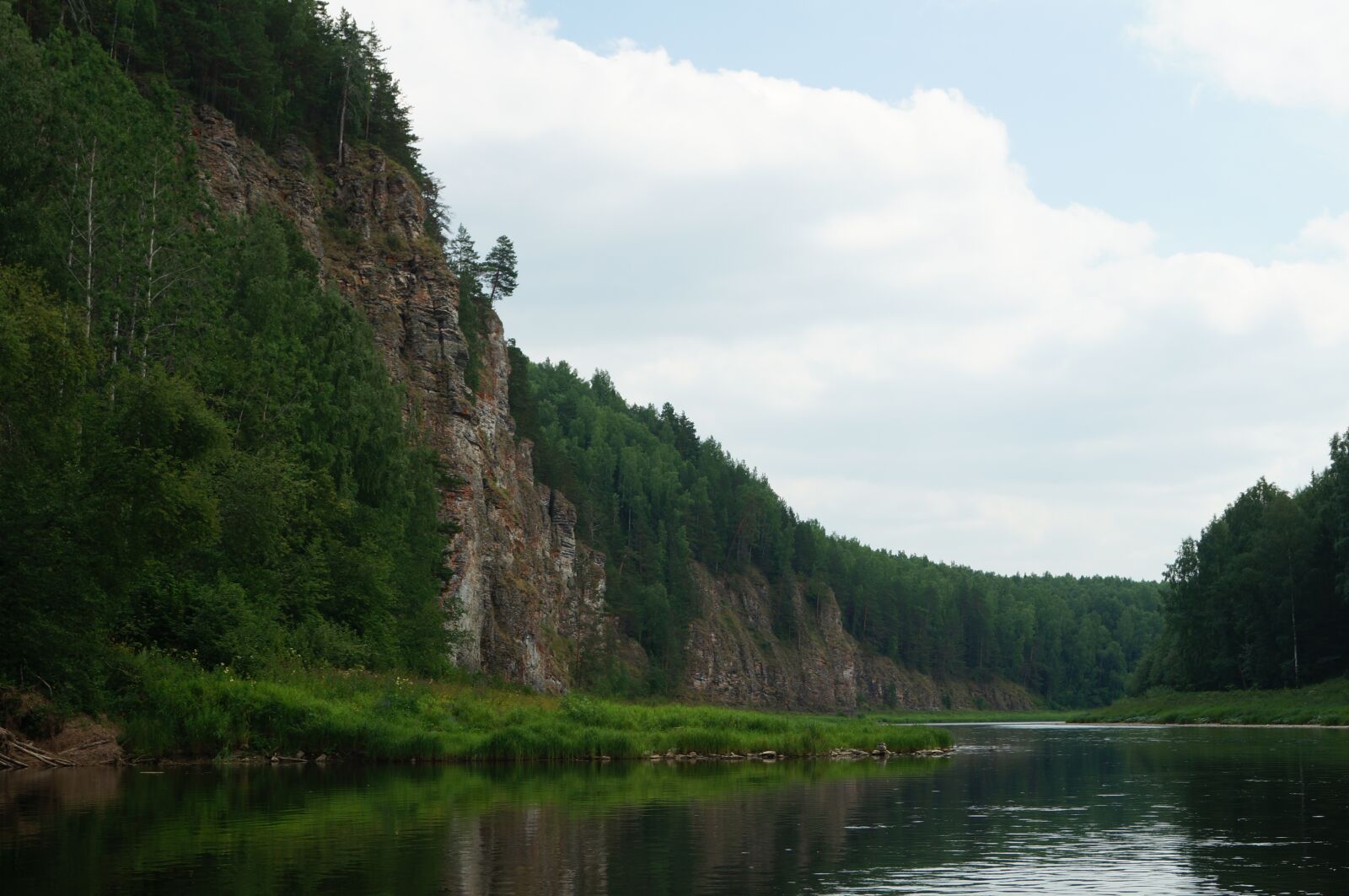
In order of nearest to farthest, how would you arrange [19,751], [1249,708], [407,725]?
[19,751] < [407,725] < [1249,708]

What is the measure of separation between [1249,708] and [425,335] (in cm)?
6522

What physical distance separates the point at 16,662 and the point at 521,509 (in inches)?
2796

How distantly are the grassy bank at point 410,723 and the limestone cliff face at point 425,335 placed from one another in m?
24.8

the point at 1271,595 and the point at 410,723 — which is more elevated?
the point at 1271,595

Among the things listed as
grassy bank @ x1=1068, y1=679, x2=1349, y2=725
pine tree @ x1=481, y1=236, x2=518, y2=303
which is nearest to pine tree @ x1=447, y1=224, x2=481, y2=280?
pine tree @ x1=481, y1=236, x2=518, y2=303

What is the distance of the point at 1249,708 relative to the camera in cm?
9381

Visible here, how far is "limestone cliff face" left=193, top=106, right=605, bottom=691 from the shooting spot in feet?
257

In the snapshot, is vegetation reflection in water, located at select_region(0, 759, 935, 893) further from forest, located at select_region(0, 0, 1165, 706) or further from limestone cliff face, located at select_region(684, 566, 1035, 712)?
limestone cliff face, located at select_region(684, 566, 1035, 712)

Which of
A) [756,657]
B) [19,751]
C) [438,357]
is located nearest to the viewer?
[19,751]

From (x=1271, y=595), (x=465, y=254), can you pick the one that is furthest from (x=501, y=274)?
(x=1271, y=595)

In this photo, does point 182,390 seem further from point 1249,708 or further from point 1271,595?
point 1271,595

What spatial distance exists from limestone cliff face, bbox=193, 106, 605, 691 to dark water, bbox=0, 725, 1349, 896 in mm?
44223

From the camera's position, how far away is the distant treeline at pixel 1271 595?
341 ft

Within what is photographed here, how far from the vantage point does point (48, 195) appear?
49.8m
